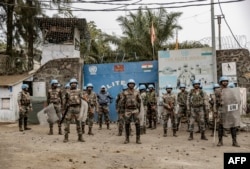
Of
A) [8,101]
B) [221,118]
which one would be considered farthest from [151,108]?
[8,101]

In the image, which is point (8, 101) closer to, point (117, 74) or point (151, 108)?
point (117, 74)

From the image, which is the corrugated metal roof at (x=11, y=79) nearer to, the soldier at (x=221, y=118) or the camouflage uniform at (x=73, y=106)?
the camouflage uniform at (x=73, y=106)

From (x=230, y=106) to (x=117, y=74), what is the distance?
8574 millimetres

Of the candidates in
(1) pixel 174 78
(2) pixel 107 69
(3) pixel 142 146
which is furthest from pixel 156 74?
(3) pixel 142 146

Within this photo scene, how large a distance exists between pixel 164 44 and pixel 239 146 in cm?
1444

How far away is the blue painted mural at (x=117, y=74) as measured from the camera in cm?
1825

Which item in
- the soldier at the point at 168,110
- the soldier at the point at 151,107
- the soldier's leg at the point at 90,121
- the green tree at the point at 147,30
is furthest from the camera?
the green tree at the point at 147,30

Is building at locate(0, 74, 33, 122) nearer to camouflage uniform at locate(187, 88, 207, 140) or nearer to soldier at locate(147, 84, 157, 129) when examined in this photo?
soldier at locate(147, 84, 157, 129)

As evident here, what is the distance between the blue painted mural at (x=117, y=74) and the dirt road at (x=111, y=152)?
502 centimetres

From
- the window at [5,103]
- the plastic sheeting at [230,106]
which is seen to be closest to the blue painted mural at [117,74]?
the window at [5,103]

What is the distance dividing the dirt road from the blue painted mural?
198 inches

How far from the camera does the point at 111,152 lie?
995 cm

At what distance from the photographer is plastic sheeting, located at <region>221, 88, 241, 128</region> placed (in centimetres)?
1083

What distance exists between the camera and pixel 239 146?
10742 mm
